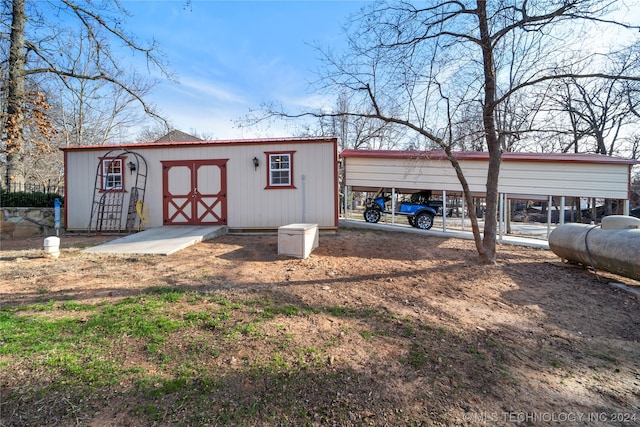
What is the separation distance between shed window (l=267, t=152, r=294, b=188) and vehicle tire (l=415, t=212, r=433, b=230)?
15.4 feet

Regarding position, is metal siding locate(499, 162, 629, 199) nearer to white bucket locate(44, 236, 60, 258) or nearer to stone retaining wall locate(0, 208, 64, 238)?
white bucket locate(44, 236, 60, 258)

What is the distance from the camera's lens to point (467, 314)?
12.2 ft

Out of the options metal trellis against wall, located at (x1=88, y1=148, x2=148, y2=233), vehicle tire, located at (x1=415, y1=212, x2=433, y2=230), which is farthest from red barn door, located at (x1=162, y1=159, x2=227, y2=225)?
vehicle tire, located at (x1=415, y1=212, x2=433, y2=230)

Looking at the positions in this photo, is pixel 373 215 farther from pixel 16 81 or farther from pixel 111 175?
pixel 16 81

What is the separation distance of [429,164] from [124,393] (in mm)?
9625

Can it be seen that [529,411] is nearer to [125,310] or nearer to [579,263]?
[125,310]

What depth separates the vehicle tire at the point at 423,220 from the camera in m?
10.2

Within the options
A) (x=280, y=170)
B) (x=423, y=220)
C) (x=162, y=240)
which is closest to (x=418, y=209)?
(x=423, y=220)

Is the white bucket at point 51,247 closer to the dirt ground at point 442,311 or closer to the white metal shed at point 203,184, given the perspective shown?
the dirt ground at point 442,311

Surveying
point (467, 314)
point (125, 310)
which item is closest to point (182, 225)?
point (125, 310)

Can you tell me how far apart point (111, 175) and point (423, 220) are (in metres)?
10.8

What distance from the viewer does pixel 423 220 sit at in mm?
10188

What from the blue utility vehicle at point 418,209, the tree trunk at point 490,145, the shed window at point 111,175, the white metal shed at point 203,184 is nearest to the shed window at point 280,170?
the white metal shed at point 203,184

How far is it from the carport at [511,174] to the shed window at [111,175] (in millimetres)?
7668
